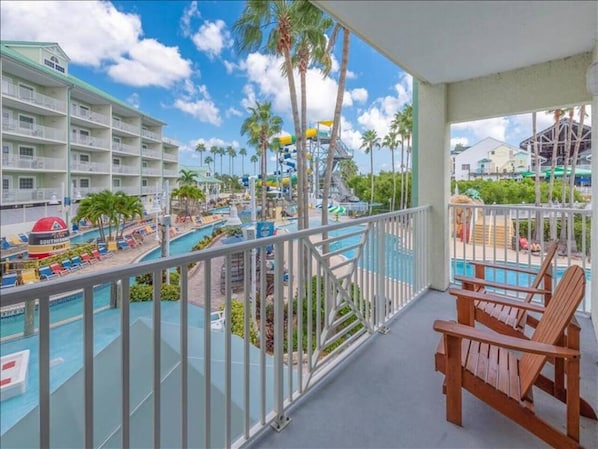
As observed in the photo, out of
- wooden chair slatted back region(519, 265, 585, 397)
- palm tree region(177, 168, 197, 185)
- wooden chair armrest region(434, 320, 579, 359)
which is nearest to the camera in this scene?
wooden chair armrest region(434, 320, 579, 359)

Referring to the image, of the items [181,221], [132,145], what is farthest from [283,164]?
[132,145]

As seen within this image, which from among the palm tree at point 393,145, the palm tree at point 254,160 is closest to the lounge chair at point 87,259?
the palm tree at point 254,160

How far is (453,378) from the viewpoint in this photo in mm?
1495

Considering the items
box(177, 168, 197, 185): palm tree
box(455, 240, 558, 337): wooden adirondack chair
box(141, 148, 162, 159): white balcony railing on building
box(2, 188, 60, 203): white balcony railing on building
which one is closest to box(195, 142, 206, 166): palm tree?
box(177, 168, 197, 185): palm tree

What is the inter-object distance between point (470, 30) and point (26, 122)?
17.0 ft

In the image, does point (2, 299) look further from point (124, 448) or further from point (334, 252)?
point (334, 252)

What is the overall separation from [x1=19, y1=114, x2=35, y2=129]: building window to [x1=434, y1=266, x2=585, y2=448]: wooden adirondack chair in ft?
17.2

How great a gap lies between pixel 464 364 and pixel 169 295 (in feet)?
4.75

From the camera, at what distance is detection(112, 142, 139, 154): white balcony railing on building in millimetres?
6241

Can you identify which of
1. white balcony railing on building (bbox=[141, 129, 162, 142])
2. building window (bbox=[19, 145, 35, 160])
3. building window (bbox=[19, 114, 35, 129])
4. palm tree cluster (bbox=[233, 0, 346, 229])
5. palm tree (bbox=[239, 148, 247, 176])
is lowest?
building window (bbox=[19, 145, 35, 160])

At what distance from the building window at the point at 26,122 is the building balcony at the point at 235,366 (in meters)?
3.92

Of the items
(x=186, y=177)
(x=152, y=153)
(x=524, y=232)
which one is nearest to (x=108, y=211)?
(x=152, y=153)

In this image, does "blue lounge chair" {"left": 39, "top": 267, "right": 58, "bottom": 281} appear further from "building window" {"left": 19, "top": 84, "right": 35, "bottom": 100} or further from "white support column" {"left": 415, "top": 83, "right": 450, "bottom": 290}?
"white support column" {"left": 415, "top": 83, "right": 450, "bottom": 290}

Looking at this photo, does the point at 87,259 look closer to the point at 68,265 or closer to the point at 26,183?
the point at 68,265
